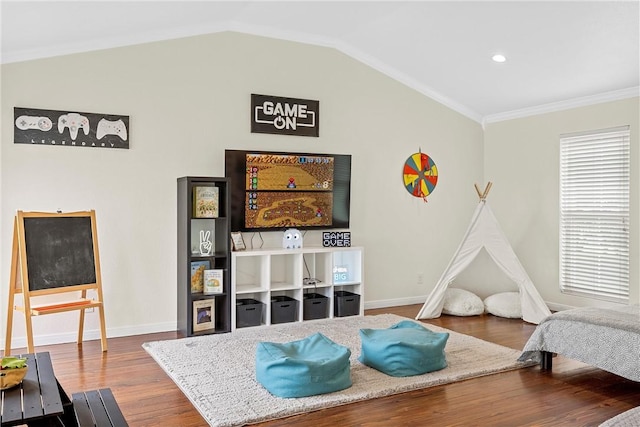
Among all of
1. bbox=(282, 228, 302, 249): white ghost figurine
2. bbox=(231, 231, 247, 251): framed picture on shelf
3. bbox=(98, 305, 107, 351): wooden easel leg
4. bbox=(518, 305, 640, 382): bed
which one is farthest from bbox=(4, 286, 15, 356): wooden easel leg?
Result: bbox=(518, 305, 640, 382): bed

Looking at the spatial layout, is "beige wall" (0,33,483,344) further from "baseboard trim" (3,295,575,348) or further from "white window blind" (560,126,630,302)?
"white window blind" (560,126,630,302)

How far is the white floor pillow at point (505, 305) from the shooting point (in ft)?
18.7

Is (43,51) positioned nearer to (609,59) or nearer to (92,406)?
(92,406)

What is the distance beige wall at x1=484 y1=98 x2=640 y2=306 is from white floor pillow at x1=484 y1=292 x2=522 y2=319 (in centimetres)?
61

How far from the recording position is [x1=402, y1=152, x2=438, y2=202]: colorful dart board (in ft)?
21.2

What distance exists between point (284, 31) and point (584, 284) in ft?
13.3

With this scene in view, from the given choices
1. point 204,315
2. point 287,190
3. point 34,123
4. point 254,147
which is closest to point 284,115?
point 254,147

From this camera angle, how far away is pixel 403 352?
3775 mm

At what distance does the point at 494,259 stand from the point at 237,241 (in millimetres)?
2678

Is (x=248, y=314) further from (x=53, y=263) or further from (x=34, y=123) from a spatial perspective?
(x=34, y=123)

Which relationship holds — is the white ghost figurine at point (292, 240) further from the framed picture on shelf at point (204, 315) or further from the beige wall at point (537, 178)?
the beige wall at point (537, 178)

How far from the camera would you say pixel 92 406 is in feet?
8.59

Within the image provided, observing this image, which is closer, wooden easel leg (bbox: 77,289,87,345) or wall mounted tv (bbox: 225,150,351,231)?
wooden easel leg (bbox: 77,289,87,345)

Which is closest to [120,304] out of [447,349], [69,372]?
[69,372]
